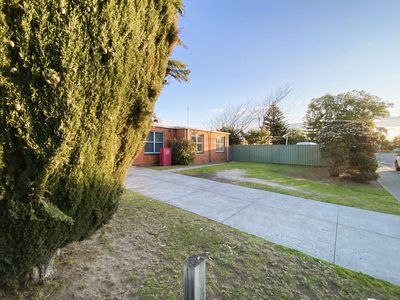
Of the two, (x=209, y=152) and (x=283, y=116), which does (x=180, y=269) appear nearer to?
(x=209, y=152)

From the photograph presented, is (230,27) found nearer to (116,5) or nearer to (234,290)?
(116,5)

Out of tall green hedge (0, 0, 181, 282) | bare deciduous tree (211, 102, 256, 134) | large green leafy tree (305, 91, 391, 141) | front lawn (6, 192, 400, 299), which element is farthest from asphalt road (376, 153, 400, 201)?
bare deciduous tree (211, 102, 256, 134)

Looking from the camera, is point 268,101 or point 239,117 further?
point 239,117

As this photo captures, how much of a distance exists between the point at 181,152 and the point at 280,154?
360 inches

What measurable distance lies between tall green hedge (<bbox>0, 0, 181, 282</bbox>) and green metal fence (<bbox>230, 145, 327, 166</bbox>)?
15115 millimetres

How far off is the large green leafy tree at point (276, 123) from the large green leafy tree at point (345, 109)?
13.3 feet

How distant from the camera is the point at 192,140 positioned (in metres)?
14.4

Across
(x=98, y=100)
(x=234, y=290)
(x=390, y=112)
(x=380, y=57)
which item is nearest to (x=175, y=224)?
(x=234, y=290)

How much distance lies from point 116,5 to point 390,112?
36.0 metres

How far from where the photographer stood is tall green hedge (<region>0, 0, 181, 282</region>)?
4.19ft

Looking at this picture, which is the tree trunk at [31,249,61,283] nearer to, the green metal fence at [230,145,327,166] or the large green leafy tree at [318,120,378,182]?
A: the large green leafy tree at [318,120,378,182]

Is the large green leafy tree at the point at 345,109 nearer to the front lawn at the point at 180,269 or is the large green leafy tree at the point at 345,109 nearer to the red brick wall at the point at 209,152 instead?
the red brick wall at the point at 209,152

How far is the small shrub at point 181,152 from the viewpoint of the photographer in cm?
1273

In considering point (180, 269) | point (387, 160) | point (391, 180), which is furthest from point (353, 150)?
point (387, 160)
